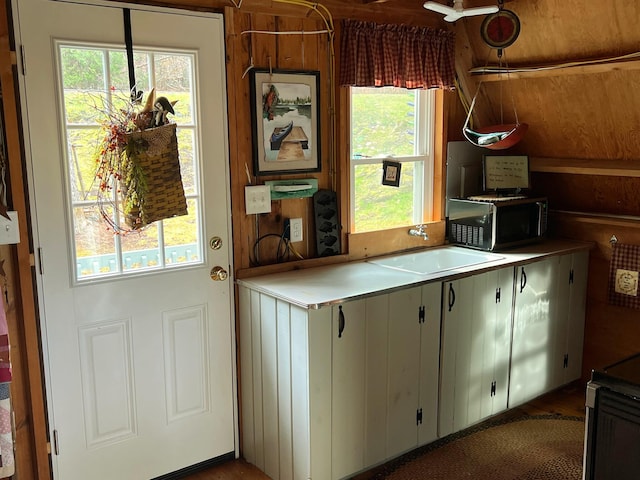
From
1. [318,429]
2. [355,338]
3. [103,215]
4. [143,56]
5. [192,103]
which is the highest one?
[143,56]

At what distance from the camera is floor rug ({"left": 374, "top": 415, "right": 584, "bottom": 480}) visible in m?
2.89

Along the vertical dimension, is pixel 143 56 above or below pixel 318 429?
above

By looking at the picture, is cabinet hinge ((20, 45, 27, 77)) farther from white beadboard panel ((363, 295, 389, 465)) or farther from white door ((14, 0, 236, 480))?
white beadboard panel ((363, 295, 389, 465))

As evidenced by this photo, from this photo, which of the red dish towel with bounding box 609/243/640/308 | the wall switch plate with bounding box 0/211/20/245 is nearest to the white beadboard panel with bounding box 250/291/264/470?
the wall switch plate with bounding box 0/211/20/245

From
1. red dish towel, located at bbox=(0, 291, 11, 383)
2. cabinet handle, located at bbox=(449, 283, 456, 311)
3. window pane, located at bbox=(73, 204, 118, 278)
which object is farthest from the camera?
cabinet handle, located at bbox=(449, 283, 456, 311)

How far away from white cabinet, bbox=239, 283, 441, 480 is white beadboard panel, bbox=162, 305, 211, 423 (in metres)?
0.20

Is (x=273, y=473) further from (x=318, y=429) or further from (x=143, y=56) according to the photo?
(x=143, y=56)

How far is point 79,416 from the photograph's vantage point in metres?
2.55

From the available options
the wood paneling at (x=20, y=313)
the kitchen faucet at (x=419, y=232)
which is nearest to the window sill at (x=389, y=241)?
the kitchen faucet at (x=419, y=232)

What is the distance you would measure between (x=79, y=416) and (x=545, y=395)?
2.66 metres

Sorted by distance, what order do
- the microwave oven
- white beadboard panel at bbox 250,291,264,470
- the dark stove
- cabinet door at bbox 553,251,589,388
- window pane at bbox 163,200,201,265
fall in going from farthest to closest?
cabinet door at bbox 553,251,589,388 → the microwave oven → white beadboard panel at bbox 250,291,264,470 → window pane at bbox 163,200,201,265 → the dark stove

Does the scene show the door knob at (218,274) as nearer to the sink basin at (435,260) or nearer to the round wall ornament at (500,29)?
the sink basin at (435,260)

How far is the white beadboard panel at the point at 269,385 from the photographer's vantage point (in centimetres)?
271

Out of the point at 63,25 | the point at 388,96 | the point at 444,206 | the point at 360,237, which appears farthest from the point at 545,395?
the point at 63,25
